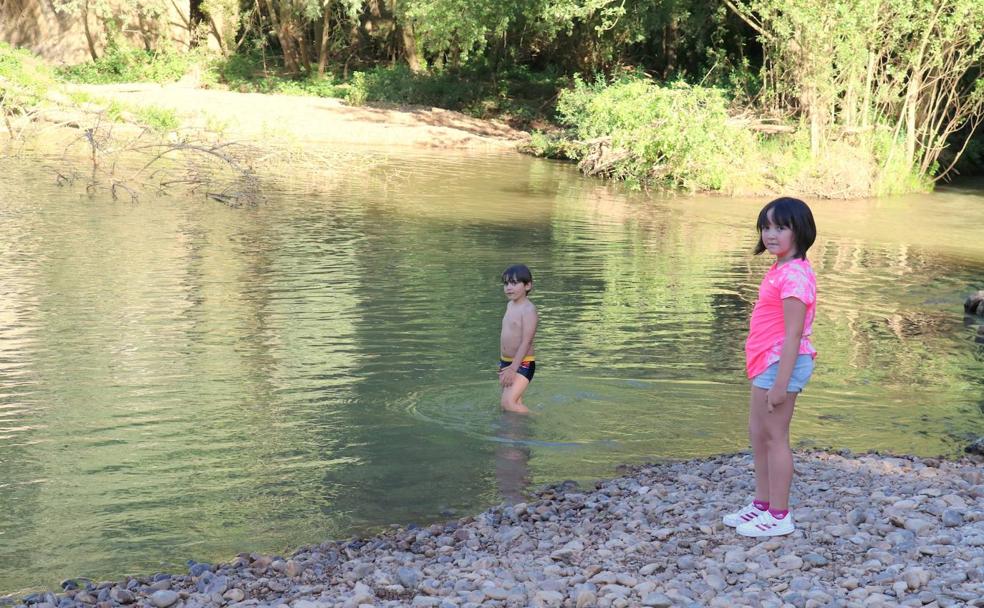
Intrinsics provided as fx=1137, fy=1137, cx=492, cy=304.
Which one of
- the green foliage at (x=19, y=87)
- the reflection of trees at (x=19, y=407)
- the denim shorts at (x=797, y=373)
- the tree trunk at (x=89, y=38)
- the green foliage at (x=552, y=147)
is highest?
the tree trunk at (x=89, y=38)

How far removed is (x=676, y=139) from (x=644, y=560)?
69.9ft

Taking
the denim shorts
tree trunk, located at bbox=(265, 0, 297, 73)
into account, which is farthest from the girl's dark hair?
tree trunk, located at bbox=(265, 0, 297, 73)

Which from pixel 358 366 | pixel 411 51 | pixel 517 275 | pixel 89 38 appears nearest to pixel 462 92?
pixel 411 51

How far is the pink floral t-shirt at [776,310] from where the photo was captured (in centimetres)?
558

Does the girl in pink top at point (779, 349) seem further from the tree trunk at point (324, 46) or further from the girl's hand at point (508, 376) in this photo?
the tree trunk at point (324, 46)

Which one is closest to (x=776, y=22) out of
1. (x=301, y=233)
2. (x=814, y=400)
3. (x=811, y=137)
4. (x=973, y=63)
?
(x=811, y=137)

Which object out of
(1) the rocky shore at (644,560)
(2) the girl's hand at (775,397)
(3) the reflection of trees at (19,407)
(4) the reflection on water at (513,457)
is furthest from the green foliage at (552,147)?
(2) the girl's hand at (775,397)

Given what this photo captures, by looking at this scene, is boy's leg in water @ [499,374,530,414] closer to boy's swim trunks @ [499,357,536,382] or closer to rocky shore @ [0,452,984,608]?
boy's swim trunks @ [499,357,536,382]

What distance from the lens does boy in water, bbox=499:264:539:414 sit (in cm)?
870

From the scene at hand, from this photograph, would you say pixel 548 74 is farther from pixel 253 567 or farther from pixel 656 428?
pixel 253 567

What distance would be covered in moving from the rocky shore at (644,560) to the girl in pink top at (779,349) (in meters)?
0.22

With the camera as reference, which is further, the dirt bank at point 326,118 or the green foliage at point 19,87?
the dirt bank at point 326,118

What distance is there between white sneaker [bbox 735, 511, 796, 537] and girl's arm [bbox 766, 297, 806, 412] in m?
0.75

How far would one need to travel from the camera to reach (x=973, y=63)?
27547 millimetres
